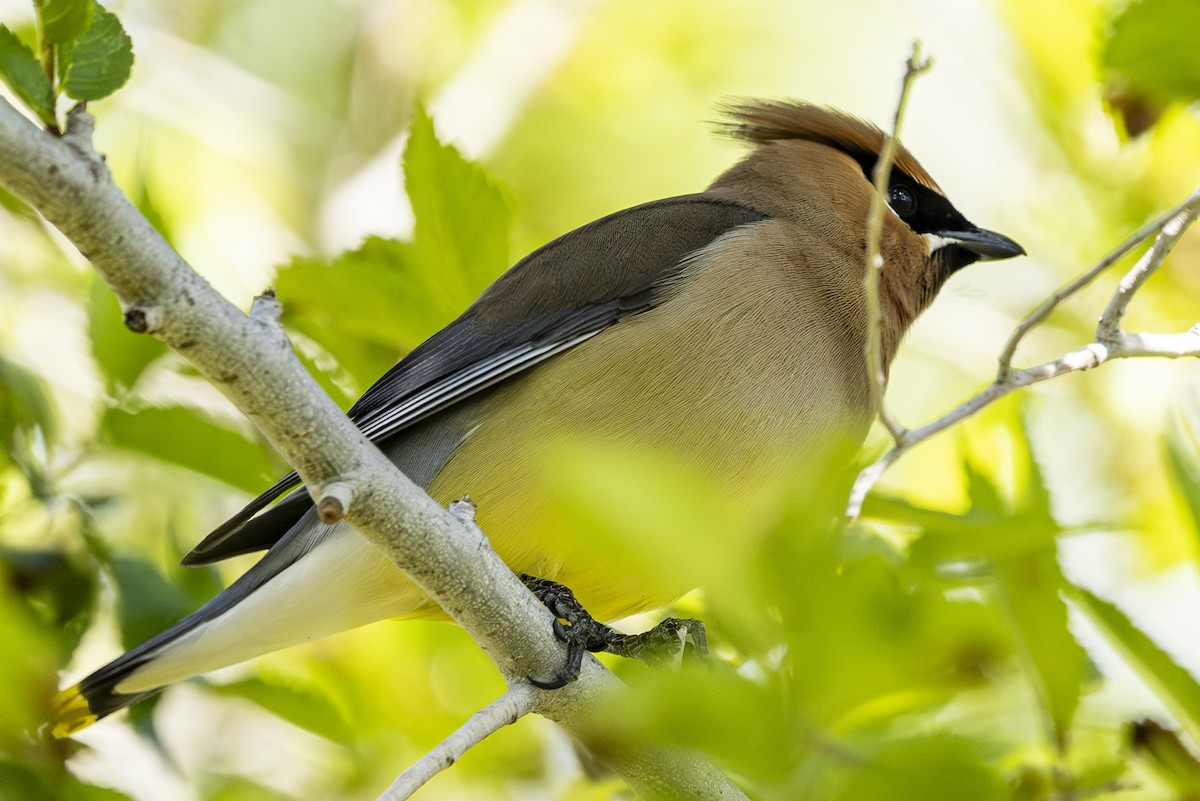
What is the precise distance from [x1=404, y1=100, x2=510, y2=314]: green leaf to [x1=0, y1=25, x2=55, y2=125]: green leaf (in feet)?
4.94

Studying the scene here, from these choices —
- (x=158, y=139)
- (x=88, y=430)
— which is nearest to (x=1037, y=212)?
(x=88, y=430)

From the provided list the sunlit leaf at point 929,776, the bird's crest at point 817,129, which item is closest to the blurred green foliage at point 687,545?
the sunlit leaf at point 929,776

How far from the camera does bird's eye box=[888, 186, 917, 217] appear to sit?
4.66 metres

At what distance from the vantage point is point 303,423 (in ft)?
7.82

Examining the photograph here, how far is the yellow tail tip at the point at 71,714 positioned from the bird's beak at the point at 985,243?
2947mm

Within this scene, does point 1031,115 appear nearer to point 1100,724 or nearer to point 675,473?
point 1100,724

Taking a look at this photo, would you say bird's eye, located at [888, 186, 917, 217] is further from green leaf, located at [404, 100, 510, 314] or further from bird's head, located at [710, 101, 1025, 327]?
green leaf, located at [404, 100, 510, 314]

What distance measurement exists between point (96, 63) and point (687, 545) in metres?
1.10

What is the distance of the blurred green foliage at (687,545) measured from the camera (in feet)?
5.68

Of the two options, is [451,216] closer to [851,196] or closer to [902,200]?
[851,196]

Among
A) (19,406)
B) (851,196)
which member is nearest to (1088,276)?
(851,196)

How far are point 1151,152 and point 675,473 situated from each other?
9.43ft

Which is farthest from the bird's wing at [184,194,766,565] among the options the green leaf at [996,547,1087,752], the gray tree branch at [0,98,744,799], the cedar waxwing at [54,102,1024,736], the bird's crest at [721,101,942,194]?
the green leaf at [996,547,1087,752]

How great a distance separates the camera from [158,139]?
7734mm
